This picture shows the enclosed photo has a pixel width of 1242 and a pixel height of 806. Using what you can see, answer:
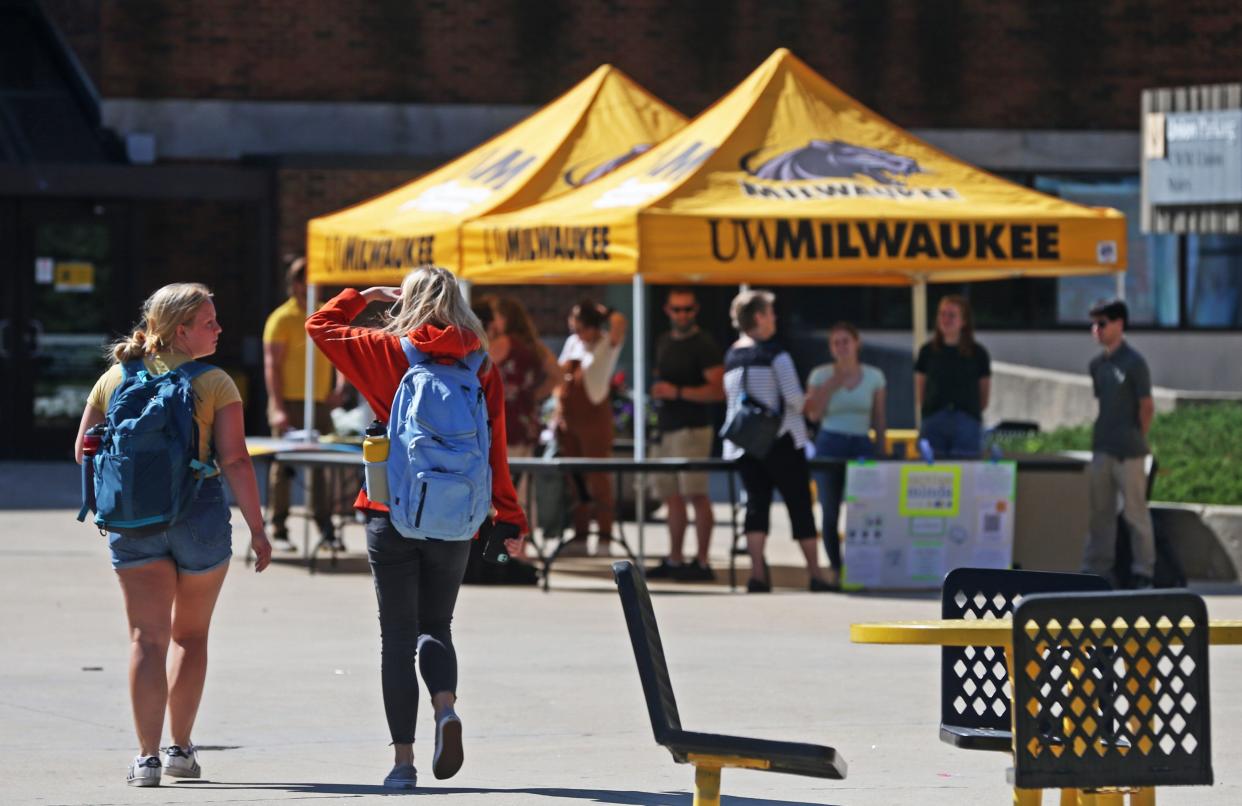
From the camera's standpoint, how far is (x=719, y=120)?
46.9 ft

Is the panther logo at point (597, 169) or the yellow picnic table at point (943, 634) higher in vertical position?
the panther logo at point (597, 169)

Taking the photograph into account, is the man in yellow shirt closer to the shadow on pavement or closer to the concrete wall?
the shadow on pavement

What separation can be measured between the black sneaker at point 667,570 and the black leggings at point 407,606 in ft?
22.3

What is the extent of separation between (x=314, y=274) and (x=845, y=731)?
7.92 metres

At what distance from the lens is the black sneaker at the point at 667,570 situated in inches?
540

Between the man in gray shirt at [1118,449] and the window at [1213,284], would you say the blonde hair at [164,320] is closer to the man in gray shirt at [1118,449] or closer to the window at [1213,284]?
the man in gray shirt at [1118,449]

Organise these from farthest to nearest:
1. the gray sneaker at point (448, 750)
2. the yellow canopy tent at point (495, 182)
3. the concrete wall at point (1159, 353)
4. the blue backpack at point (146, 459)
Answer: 1. the concrete wall at point (1159, 353)
2. the yellow canopy tent at point (495, 182)
3. the blue backpack at point (146, 459)
4. the gray sneaker at point (448, 750)

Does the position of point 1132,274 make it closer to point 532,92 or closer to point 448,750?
point 532,92

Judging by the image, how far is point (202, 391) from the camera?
23.0 feet

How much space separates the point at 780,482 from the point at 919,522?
986 millimetres

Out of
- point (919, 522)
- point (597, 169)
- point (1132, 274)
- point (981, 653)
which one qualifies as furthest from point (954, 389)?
point (1132, 274)

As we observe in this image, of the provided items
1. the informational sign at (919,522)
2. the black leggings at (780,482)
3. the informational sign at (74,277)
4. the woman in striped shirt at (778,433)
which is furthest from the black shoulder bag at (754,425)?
Answer: the informational sign at (74,277)

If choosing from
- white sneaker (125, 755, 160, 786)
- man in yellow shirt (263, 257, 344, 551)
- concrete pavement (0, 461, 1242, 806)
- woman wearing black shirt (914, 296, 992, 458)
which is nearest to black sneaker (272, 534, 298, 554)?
man in yellow shirt (263, 257, 344, 551)

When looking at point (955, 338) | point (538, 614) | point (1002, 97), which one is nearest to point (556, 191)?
point (955, 338)
